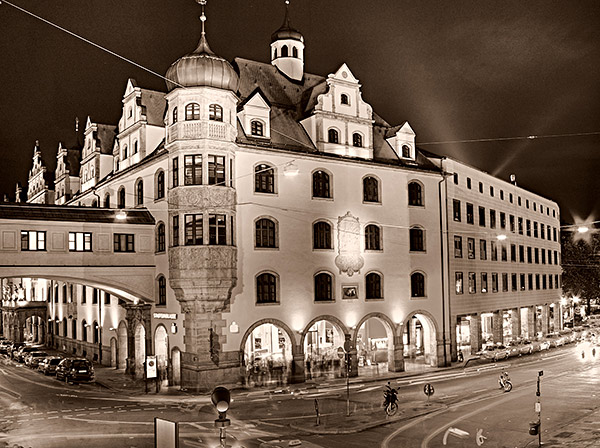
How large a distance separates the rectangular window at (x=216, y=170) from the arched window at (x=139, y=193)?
30.4 ft

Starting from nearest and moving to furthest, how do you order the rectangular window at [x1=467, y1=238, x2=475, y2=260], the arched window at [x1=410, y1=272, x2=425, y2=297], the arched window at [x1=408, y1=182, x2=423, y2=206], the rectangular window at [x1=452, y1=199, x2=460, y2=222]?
the arched window at [x1=410, y1=272, x2=425, y2=297], the arched window at [x1=408, y1=182, x2=423, y2=206], the rectangular window at [x1=452, y1=199, x2=460, y2=222], the rectangular window at [x1=467, y1=238, x2=475, y2=260]

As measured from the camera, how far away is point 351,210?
48.4 metres

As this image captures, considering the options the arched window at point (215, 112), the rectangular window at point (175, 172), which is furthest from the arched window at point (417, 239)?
the rectangular window at point (175, 172)

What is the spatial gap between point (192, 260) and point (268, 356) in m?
14.4

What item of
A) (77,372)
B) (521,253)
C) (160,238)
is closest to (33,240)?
(160,238)

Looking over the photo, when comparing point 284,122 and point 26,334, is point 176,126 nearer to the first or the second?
point 284,122

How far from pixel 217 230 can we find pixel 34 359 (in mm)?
26648

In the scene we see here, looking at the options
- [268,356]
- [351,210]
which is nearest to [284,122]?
[351,210]

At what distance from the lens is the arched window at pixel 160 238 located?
146 feet

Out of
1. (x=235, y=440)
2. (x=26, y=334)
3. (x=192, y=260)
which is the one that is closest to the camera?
(x=235, y=440)

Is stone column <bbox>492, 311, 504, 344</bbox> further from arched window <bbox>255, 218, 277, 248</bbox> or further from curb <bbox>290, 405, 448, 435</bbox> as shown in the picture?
curb <bbox>290, 405, 448, 435</bbox>

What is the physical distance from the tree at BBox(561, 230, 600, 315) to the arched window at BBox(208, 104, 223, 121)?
2943 inches

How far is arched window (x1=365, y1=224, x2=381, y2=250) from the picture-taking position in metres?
49.2

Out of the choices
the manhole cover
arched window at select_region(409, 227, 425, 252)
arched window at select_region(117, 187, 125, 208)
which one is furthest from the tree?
the manhole cover
